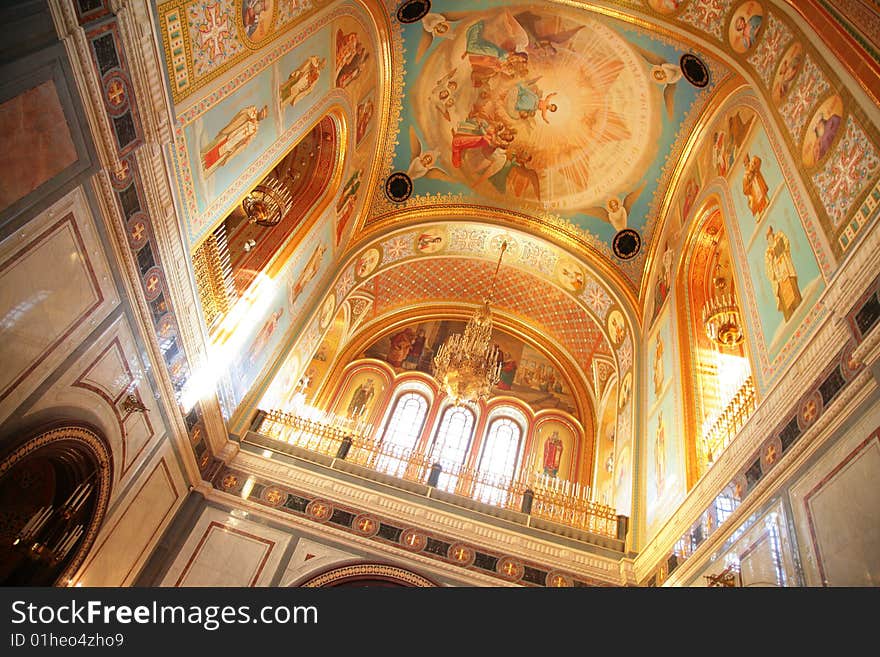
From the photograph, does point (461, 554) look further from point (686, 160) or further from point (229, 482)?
point (686, 160)

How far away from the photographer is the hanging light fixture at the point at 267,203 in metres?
8.80

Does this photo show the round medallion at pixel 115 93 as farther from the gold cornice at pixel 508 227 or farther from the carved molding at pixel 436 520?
the gold cornice at pixel 508 227

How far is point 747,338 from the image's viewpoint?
23.4ft

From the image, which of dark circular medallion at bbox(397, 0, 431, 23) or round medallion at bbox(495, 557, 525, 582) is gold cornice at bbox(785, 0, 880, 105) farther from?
round medallion at bbox(495, 557, 525, 582)

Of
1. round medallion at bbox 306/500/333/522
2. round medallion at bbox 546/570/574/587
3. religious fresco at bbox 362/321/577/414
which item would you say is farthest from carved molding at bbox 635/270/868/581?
religious fresco at bbox 362/321/577/414

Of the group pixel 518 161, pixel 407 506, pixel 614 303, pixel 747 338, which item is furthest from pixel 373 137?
pixel 747 338

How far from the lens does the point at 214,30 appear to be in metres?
6.44

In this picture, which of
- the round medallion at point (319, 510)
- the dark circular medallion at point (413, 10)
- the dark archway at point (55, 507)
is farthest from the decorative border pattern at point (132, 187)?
the dark circular medallion at point (413, 10)

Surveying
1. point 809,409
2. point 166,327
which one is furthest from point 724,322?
point 166,327

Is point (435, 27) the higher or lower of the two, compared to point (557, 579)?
higher

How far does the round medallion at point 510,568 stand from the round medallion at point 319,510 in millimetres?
2787

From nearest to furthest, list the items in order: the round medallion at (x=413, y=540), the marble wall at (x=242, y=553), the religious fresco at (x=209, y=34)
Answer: the religious fresco at (x=209, y=34)
the marble wall at (x=242, y=553)
the round medallion at (x=413, y=540)

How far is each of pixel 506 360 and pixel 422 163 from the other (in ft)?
18.6

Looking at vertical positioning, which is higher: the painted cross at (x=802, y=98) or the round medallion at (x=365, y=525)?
the painted cross at (x=802, y=98)
